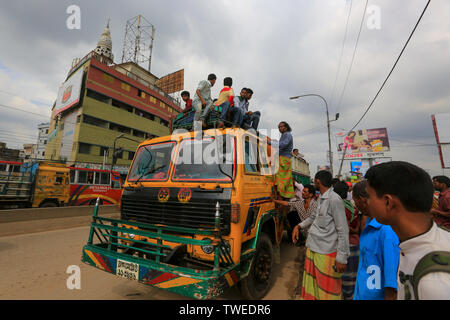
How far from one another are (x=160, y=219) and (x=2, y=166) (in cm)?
1334

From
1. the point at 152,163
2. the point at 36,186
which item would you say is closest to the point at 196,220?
the point at 152,163

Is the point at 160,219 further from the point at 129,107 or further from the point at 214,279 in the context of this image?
the point at 129,107

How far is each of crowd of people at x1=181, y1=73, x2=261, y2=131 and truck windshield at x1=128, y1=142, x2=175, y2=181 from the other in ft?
2.53

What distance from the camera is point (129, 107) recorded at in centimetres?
2923

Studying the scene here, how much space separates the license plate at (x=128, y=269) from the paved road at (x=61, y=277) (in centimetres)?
92

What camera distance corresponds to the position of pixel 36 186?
903cm

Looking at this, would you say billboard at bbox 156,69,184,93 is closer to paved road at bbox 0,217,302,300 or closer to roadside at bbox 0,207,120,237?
roadside at bbox 0,207,120,237

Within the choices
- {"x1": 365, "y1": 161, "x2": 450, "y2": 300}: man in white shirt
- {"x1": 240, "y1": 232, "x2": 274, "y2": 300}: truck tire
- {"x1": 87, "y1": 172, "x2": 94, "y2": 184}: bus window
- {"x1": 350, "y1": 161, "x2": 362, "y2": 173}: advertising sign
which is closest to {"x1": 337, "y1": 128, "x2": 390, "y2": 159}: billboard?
{"x1": 350, "y1": 161, "x2": 362, "y2": 173}: advertising sign

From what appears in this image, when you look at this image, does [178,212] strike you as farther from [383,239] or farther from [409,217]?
[409,217]

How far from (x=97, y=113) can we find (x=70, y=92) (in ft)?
16.2

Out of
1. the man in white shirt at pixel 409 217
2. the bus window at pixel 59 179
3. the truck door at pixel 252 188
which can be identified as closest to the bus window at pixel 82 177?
the bus window at pixel 59 179

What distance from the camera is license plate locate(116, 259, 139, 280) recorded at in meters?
2.22
